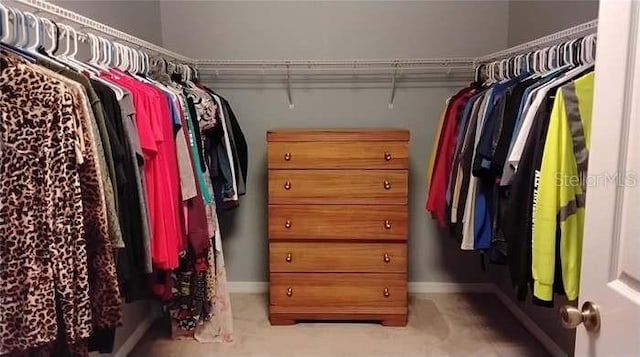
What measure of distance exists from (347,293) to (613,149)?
194 centimetres

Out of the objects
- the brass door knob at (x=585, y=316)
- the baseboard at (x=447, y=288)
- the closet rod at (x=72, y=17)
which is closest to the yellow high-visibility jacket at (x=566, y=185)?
the brass door knob at (x=585, y=316)

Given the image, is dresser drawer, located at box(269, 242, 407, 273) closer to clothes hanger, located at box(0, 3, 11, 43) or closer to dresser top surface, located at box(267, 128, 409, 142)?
dresser top surface, located at box(267, 128, 409, 142)

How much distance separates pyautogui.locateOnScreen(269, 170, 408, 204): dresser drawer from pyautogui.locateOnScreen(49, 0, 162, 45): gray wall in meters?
1.07

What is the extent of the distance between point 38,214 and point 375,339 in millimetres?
1875

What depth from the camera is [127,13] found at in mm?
2510

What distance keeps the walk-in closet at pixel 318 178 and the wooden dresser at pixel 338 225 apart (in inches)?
0.5

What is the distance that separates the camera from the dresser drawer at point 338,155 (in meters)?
2.52

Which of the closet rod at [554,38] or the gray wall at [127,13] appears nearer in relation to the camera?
the closet rod at [554,38]

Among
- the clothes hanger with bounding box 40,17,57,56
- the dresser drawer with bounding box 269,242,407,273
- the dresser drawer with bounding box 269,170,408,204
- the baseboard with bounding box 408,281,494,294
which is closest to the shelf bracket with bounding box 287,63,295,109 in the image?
the dresser drawer with bounding box 269,170,408,204

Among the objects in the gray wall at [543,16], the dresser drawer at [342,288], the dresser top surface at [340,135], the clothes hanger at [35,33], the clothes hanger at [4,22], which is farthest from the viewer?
the dresser drawer at [342,288]

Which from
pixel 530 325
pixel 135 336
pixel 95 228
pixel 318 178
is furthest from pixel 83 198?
pixel 530 325

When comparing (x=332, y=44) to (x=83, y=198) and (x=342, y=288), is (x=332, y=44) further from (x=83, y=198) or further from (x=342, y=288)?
(x=83, y=198)

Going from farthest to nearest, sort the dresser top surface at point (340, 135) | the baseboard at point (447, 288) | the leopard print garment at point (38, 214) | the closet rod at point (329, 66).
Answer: the baseboard at point (447, 288) < the closet rod at point (329, 66) < the dresser top surface at point (340, 135) < the leopard print garment at point (38, 214)

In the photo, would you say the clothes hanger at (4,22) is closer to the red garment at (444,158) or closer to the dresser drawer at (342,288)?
the dresser drawer at (342,288)
